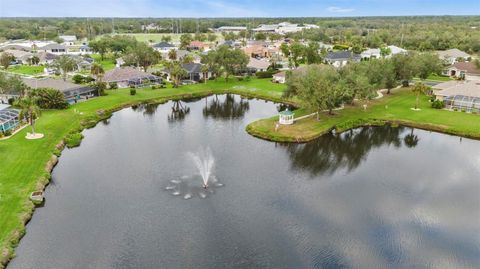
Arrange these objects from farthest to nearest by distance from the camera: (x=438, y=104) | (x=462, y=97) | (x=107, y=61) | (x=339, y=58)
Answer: (x=107, y=61)
(x=339, y=58)
(x=438, y=104)
(x=462, y=97)

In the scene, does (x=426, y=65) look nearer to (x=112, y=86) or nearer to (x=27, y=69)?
(x=112, y=86)

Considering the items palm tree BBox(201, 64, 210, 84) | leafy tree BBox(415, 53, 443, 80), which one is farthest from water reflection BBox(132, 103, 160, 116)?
leafy tree BBox(415, 53, 443, 80)

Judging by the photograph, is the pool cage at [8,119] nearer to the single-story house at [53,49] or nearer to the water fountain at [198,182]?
the water fountain at [198,182]

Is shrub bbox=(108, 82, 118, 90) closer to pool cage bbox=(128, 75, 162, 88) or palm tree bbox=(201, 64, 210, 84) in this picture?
pool cage bbox=(128, 75, 162, 88)

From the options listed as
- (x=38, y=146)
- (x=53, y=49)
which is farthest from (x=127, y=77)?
(x=53, y=49)

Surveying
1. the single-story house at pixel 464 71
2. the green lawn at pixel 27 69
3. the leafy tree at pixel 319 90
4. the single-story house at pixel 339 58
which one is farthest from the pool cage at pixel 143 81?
the single-story house at pixel 464 71
